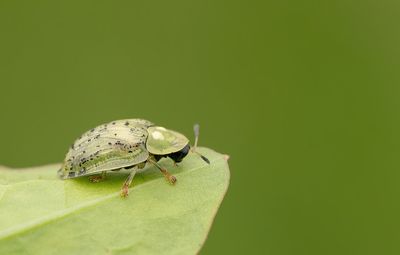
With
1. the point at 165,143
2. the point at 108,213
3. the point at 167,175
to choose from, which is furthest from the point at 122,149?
the point at 108,213

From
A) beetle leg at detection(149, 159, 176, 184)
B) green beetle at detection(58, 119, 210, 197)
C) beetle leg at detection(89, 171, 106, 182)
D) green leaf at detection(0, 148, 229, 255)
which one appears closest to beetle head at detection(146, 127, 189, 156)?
green beetle at detection(58, 119, 210, 197)

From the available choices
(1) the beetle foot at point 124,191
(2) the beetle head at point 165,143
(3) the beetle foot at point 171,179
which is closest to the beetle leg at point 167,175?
(3) the beetle foot at point 171,179

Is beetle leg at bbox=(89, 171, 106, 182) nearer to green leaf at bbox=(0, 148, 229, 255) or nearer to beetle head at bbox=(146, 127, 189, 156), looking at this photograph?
green leaf at bbox=(0, 148, 229, 255)

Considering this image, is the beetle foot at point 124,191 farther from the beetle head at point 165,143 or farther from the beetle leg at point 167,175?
the beetle head at point 165,143

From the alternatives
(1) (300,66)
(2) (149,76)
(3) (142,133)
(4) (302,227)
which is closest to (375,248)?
(4) (302,227)

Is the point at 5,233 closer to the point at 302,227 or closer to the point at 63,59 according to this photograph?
the point at 302,227
